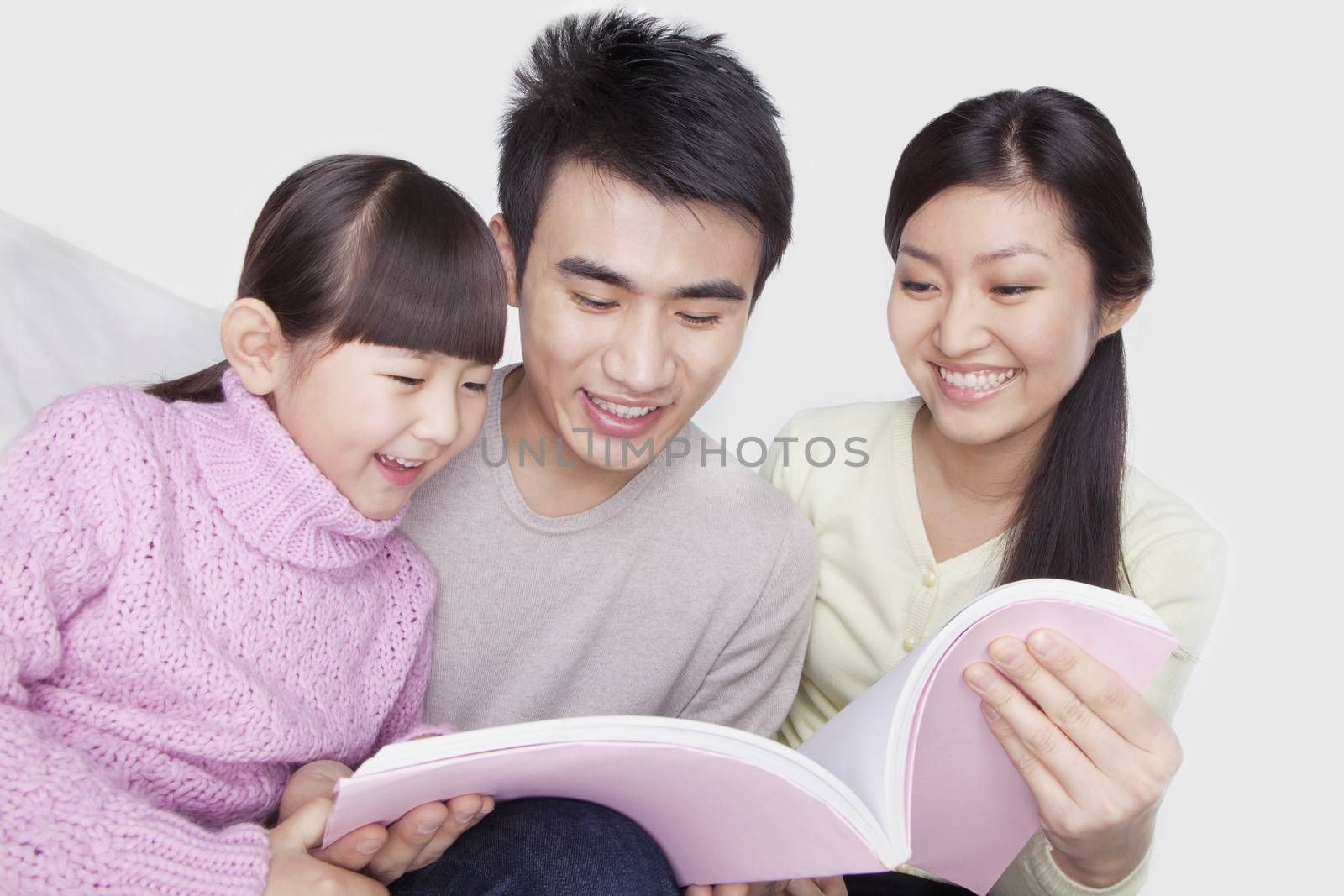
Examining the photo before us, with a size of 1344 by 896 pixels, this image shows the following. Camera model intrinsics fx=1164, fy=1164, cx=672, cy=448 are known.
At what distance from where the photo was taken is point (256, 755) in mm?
1340

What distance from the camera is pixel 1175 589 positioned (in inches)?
71.5

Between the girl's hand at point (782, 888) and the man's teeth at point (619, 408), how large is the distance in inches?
25.0

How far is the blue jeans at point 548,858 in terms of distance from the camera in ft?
4.05

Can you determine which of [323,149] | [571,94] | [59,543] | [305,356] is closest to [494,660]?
[305,356]

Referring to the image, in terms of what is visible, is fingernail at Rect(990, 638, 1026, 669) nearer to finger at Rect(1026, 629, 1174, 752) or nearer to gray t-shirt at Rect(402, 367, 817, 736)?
finger at Rect(1026, 629, 1174, 752)

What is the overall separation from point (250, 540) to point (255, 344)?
245 millimetres

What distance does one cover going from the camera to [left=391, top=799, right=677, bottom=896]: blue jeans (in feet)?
4.05

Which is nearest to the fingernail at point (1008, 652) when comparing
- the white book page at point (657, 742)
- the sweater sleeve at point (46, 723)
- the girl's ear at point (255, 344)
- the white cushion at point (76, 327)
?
the white book page at point (657, 742)

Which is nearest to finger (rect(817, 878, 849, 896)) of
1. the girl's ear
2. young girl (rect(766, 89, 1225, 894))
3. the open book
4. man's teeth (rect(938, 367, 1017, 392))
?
young girl (rect(766, 89, 1225, 894))

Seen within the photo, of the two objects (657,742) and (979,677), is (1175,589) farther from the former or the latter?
(657,742)

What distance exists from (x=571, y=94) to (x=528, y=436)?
1.71 feet

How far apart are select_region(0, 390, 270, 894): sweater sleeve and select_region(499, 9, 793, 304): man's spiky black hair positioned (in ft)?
2.18

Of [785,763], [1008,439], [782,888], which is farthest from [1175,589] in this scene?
[785,763]

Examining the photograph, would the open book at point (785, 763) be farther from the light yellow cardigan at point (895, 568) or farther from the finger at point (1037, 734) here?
the light yellow cardigan at point (895, 568)
